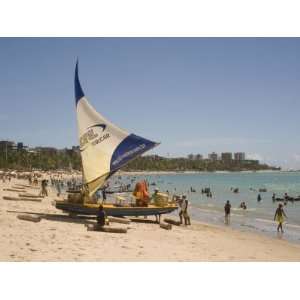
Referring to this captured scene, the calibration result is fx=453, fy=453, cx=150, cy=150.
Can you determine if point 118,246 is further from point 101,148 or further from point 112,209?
point 101,148

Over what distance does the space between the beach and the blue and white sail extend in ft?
5.53

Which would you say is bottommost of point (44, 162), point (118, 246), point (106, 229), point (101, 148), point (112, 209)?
point (118, 246)

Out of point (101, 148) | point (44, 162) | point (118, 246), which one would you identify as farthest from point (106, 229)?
point (44, 162)

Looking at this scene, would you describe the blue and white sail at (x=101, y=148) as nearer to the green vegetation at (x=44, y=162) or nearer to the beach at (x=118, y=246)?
the beach at (x=118, y=246)

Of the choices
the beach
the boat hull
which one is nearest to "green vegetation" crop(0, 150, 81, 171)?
the boat hull

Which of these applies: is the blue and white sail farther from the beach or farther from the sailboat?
the beach

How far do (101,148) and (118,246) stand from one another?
5.23m

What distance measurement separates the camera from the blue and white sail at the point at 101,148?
15367 millimetres

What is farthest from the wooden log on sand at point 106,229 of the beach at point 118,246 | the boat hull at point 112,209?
the boat hull at point 112,209

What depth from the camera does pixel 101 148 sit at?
15.6 m

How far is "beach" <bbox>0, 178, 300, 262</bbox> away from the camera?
971 centimetres
